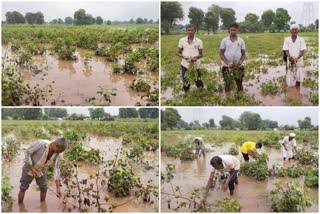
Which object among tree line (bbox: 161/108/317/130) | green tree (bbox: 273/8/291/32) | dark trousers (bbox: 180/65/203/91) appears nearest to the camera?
dark trousers (bbox: 180/65/203/91)

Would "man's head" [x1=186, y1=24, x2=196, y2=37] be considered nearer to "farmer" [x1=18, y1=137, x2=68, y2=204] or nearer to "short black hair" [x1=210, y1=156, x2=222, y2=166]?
"short black hair" [x1=210, y1=156, x2=222, y2=166]

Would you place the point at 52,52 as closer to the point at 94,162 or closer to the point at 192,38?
the point at 94,162

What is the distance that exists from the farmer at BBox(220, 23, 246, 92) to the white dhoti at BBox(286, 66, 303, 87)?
3.21 ft

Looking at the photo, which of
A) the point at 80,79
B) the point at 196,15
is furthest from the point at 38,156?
the point at 196,15

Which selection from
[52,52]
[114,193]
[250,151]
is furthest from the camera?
[52,52]

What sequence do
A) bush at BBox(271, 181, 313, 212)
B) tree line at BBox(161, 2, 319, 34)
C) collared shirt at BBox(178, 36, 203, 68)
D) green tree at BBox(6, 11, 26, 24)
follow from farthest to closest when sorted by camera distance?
1. green tree at BBox(6, 11, 26, 24)
2. tree line at BBox(161, 2, 319, 34)
3. collared shirt at BBox(178, 36, 203, 68)
4. bush at BBox(271, 181, 313, 212)

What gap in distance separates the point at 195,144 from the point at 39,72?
9.92ft

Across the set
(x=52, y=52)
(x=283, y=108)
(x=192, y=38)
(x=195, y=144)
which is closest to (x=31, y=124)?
(x=52, y=52)

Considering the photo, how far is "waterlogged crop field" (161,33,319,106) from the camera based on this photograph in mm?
5340

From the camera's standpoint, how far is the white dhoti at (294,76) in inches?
222

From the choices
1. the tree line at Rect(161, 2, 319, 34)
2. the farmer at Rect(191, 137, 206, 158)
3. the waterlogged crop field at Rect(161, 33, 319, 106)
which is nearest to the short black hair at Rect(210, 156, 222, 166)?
the waterlogged crop field at Rect(161, 33, 319, 106)

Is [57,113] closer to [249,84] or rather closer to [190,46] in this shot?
[190,46]

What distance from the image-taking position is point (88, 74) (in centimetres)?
654

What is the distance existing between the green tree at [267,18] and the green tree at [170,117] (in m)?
5.51
